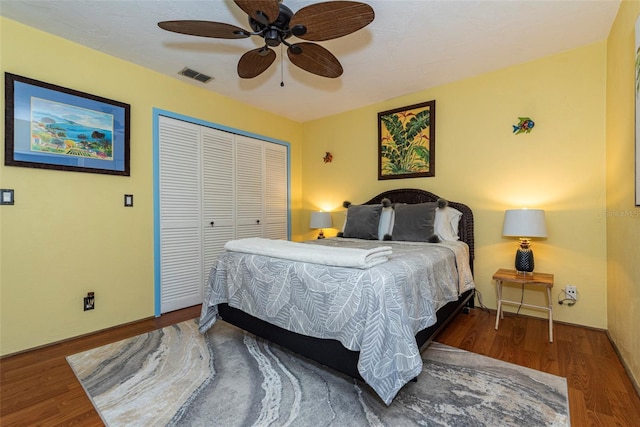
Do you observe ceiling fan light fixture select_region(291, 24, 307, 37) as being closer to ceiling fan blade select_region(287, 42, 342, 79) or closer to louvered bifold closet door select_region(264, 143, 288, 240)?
ceiling fan blade select_region(287, 42, 342, 79)

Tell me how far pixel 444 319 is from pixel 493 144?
193 cm

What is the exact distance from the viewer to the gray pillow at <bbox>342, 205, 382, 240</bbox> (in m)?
3.26

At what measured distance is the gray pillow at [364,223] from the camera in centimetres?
326

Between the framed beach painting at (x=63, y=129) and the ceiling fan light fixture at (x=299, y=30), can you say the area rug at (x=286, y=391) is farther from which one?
the ceiling fan light fixture at (x=299, y=30)

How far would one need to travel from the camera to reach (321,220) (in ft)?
13.6

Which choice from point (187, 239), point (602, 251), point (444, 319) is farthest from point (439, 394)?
point (187, 239)

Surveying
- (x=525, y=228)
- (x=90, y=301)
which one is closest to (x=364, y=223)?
(x=525, y=228)

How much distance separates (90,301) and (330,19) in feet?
9.73

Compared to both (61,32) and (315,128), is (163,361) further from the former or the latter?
(315,128)

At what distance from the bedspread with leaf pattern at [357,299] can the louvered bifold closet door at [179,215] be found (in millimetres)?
1058

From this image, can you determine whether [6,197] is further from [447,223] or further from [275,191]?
[447,223]

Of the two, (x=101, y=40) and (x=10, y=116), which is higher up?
(x=101, y=40)

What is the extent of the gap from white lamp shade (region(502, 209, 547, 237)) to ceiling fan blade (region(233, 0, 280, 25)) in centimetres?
247

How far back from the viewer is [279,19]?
179cm
